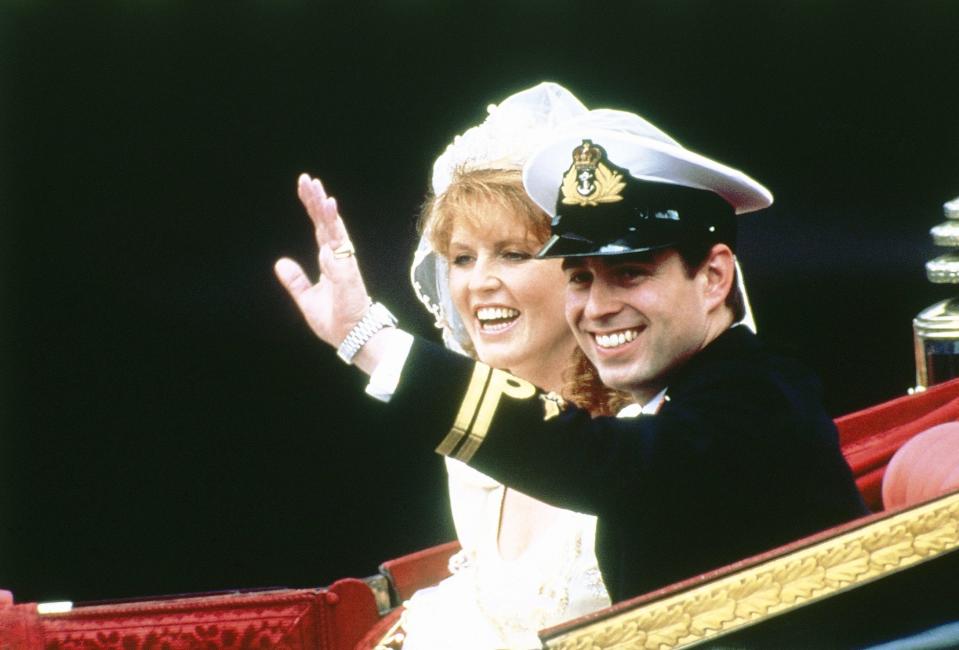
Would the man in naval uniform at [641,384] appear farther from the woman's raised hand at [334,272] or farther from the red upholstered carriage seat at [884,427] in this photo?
the red upholstered carriage seat at [884,427]

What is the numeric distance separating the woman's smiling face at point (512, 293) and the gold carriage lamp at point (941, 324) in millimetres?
660

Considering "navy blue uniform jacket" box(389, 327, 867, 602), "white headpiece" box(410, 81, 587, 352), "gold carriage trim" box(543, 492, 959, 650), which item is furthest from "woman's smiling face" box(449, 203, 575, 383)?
"gold carriage trim" box(543, 492, 959, 650)

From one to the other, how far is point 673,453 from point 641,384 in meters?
0.25

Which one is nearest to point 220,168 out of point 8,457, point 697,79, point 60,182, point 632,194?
point 60,182

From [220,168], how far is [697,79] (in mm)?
974

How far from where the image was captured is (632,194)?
2107 mm

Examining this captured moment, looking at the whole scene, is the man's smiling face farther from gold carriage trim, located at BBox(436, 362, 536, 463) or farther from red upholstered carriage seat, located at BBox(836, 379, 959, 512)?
red upholstered carriage seat, located at BBox(836, 379, 959, 512)

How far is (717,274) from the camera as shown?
7.14 ft

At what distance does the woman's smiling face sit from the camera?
8.41 ft

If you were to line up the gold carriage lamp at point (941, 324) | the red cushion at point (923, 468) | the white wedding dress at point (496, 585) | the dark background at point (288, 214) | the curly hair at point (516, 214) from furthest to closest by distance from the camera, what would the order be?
the dark background at point (288, 214) → the gold carriage lamp at point (941, 324) → the curly hair at point (516, 214) → the white wedding dress at point (496, 585) → the red cushion at point (923, 468)

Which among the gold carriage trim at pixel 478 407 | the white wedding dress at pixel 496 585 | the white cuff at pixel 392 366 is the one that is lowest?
the white wedding dress at pixel 496 585

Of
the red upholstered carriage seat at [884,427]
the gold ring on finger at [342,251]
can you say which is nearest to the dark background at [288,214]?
the red upholstered carriage seat at [884,427]

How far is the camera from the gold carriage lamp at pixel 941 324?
266cm

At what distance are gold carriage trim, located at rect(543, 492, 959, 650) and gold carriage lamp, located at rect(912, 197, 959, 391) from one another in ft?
2.52
